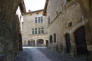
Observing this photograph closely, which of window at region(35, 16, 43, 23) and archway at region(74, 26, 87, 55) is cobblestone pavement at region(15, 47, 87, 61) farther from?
window at region(35, 16, 43, 23)

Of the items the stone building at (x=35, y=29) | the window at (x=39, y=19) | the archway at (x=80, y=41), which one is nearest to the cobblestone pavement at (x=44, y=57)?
the archway at (x=80, y=41)

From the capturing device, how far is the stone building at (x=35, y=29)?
93.0ft

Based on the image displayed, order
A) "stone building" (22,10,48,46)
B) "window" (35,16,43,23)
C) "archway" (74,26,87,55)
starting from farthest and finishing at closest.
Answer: "window" (35,16,43,23) < "stone building" (22,10,48,46) < "archway" (74,26,87,55)

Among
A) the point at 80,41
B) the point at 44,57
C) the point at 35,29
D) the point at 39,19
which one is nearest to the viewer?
the point at 80,41

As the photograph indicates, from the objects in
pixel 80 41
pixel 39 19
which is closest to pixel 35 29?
pixel 39 19

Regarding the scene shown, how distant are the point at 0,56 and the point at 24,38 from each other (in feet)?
86.3

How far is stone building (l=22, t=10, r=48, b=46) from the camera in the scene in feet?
93.0

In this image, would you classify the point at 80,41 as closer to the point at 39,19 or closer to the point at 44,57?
the point at 44,57

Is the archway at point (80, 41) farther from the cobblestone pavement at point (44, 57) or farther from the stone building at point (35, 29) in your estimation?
the stone building at point (35, 29)

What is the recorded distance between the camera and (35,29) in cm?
2944

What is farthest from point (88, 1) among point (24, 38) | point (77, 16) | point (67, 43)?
point (24, 38)

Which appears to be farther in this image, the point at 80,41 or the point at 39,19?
the point at 39,19

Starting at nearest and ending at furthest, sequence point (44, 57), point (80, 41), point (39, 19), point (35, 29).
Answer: point (80, 41) → point (44, 57) → point (39, 19) → point (35, 29)

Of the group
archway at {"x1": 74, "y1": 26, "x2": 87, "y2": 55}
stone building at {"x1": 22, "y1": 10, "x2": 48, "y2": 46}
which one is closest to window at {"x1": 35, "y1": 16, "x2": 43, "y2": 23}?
stone building at {"x1": 22, "y1": 10, "x2": 48, "y2": 46}
